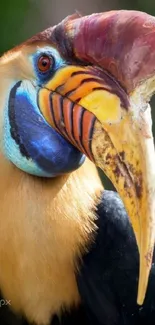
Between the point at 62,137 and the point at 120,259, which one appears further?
the point at 120,259

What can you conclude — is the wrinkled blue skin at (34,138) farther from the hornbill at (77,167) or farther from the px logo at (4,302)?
the px logo at (4,302)

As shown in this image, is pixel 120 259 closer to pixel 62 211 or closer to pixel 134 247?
pixel 134 247

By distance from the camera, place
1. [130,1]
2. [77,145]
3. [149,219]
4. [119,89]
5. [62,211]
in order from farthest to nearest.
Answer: [130,1] < [62,211] < [77,145] < [119,89] < [149,219]

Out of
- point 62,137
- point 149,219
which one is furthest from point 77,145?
point 149,219

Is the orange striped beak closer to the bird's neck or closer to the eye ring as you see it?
the eye ring

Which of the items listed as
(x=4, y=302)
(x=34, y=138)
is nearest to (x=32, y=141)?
(x=34, y=138)

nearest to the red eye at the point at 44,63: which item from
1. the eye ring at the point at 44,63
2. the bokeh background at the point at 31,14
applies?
the eye ring at the point at 44,63

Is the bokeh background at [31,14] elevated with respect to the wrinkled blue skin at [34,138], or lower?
lower

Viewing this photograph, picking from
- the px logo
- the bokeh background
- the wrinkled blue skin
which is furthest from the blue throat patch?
the bokeh background
